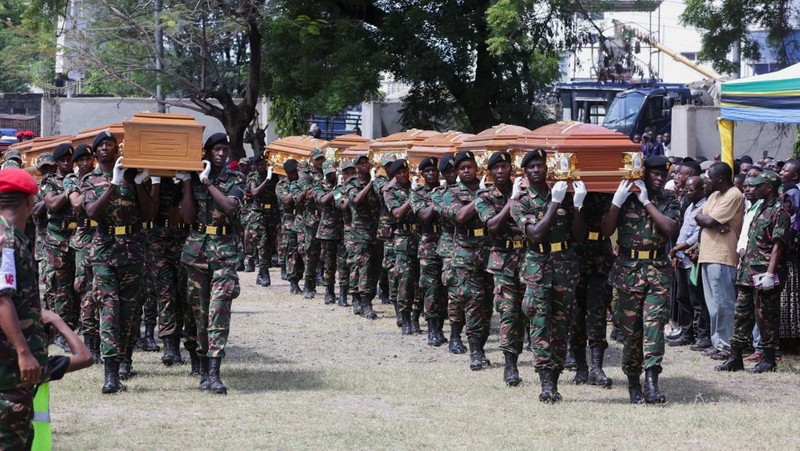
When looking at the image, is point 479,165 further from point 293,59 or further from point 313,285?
point 293,59

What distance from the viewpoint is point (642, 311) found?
31.2ft

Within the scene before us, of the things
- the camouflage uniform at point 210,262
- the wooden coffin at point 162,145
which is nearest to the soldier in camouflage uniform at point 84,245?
the wooden coffin at point 162,145

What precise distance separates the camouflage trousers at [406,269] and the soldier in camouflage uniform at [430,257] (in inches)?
28.7

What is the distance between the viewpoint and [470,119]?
24078 mm

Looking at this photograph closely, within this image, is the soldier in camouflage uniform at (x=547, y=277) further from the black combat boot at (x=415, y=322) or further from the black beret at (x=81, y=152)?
the black combat boot at (x=415, y=322)

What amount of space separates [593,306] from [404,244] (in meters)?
3.82

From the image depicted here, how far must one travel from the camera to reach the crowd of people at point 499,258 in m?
9.59

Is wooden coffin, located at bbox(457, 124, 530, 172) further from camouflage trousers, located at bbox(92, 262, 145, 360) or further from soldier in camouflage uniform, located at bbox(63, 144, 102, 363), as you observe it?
soldier in camouflage uniform, located at bbox(63, 144, 102, 363)

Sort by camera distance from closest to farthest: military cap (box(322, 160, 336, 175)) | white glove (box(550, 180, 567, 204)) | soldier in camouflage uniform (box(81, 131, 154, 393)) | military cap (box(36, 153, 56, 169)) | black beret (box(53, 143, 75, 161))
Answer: white glove (box(550, 180, 567, 204))
soldier in camouflage uniform (box(81, 131, 154, 393))
black beret (box(53, 143, 75, 161))
military cap (box(36, 153, 56, 169))
military cap (box(322, 160, 336, 175))

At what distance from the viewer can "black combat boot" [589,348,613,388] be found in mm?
10508

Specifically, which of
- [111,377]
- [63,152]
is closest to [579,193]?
[111,377]

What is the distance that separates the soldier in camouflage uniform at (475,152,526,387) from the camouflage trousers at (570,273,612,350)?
519 millimetres

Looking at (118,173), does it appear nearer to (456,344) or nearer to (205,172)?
(205,172)

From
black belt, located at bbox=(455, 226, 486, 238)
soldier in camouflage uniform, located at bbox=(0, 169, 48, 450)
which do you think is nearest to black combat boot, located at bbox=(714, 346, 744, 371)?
black belt, located at bbox=(455, 226, 486, 238)
